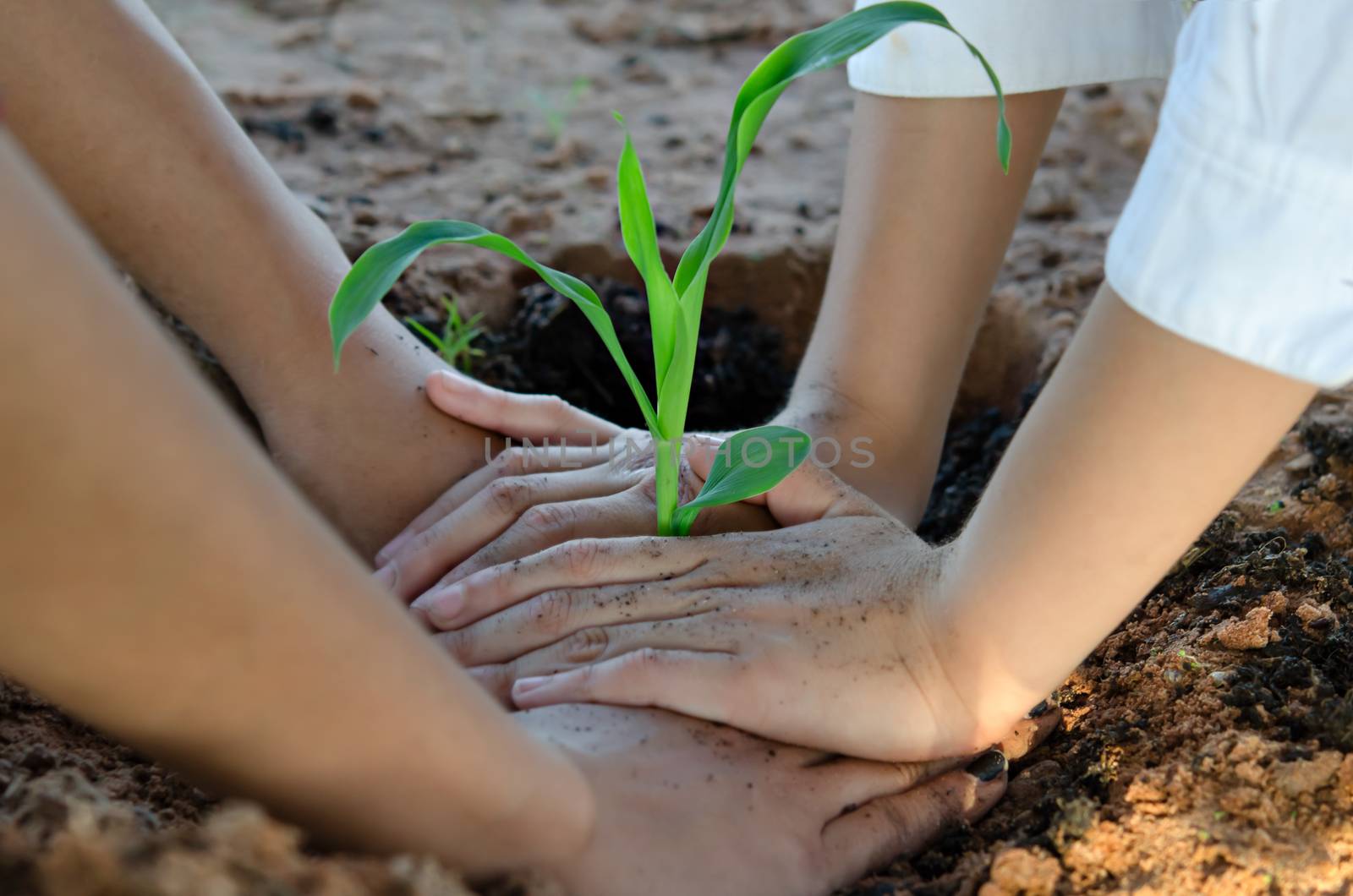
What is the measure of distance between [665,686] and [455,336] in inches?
28.5

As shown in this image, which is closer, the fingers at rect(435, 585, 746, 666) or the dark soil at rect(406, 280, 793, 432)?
the fingers at rect(435, 585, 746, 666)

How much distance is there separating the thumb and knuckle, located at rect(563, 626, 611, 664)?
209 mm

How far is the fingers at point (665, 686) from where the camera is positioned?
0.86 m

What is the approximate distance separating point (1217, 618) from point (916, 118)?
0.55m

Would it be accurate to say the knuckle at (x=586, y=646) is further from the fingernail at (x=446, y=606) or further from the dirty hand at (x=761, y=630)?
the fingernail at (x=446, y=606)

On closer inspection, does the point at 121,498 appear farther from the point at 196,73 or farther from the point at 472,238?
the point at 196,73

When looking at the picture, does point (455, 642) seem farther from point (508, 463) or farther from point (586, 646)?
point (508, 463)

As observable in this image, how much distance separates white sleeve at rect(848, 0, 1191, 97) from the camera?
1063 mm

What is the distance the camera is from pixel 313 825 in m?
0.62

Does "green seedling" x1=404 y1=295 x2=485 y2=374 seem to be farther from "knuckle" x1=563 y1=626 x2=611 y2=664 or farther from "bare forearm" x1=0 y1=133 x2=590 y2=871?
"bare forearm" x1=0 y1=133 x2=590 y2=871

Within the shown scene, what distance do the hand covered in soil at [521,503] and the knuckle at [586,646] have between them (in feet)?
0.48

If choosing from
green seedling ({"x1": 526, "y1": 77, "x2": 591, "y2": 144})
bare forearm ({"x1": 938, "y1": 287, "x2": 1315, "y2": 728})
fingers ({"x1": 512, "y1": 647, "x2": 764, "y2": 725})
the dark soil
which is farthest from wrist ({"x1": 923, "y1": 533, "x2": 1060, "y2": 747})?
green seedling ({"x1": 526, "y1": 77, "x2": 591, "y2": 144})

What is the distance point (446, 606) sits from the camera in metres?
1.01

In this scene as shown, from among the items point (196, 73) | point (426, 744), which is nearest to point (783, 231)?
point (196, 73)
